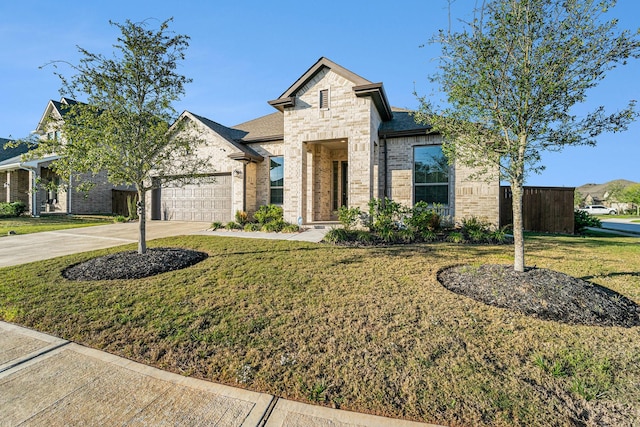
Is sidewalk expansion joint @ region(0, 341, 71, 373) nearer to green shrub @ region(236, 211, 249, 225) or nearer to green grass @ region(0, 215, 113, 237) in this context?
green shrub @ region(236, 211, 249, 225)

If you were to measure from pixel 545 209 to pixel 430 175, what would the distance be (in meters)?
4.99

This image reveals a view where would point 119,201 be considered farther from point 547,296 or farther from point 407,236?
point 547,296

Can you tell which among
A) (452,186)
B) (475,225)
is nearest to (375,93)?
(452,186)

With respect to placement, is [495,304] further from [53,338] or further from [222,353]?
[53,338]

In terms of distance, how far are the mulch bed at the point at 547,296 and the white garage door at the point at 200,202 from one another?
37.7 feet

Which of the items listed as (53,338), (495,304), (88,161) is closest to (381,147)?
(495,304)

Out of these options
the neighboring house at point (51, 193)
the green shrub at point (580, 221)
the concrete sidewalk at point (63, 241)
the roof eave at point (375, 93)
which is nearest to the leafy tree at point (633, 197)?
the green shrub at point (580, 221)

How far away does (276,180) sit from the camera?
13.8 meters

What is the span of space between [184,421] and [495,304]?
402cm

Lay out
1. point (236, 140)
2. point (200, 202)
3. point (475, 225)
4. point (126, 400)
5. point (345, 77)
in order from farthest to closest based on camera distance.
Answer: point (200, 202)
point (236, 140)
point (345, 77)
point (475, 225)
point (126, 400)

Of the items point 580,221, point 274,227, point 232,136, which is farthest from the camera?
point 232,136

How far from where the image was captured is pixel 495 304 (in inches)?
158

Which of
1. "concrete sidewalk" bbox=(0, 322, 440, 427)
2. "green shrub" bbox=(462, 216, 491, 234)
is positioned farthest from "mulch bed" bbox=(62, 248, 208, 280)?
"green shrub" bbox=(462, 216, 491, 234)

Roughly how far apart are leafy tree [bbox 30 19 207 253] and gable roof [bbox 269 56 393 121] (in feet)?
17.9
